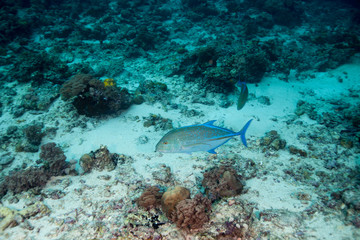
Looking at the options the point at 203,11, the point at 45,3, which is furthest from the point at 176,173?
the point at 45,3

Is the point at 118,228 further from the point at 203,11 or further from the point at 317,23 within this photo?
the point at 317,23

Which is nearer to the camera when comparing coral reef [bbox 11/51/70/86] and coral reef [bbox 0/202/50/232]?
coral reef [bbox 0/202/50/232]

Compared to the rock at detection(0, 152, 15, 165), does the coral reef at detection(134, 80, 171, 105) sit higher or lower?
higher

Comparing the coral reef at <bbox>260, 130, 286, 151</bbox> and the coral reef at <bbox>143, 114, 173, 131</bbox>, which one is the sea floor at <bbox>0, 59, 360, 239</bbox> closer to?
the coral reef at <bbox>260, 130, 286, 151</bbox>

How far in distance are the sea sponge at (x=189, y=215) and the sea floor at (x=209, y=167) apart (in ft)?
0.47

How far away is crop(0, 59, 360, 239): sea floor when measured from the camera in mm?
3117

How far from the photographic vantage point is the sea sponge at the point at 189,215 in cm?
297

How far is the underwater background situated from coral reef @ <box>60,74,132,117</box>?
0.04 metres

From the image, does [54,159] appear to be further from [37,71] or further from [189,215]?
[37,71]

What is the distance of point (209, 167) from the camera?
4504 mm

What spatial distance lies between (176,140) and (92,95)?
411 cm

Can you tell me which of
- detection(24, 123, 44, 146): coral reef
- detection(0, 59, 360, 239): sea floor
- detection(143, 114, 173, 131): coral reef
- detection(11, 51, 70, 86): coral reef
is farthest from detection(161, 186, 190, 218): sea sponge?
detection(11, 51, 70, 86): coral reef

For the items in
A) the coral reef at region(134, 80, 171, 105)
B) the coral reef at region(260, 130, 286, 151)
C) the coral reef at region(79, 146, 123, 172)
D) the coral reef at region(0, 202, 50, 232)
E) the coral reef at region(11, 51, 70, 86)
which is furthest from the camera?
the coral reef at region(11, 51, 70, 86)

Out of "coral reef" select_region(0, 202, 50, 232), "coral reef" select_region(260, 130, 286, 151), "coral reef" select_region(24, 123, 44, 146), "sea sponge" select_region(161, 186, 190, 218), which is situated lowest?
"coral reef" select_region(24, 123, 44, 146)
